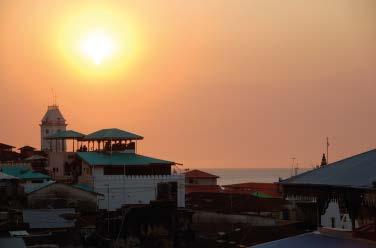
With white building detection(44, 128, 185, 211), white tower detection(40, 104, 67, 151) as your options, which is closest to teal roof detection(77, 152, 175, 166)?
white building detection(44, 128, 185, 211)

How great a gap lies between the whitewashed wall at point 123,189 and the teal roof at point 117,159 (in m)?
0.89

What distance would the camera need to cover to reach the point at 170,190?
115 ft

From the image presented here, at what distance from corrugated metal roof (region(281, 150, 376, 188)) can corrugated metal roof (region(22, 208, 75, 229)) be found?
16322mm

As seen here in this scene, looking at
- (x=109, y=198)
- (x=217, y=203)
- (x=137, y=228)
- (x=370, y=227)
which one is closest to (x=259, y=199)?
(x=217, y=203)

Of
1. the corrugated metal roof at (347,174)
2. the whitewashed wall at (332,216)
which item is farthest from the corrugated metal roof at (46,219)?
the corrugated metal roof at (347,174)

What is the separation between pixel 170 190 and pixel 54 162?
1328 cm

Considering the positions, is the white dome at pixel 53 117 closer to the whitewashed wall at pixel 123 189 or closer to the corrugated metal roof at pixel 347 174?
the whitewashed wall at pixel 123 189

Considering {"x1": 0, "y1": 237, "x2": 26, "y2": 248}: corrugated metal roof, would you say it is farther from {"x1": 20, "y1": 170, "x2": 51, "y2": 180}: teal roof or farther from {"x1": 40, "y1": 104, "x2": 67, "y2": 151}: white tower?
{"x1": 40, "y1": 104, "x2": 67, "y2": 151}: white tower

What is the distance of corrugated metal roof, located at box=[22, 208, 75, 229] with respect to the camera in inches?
1005

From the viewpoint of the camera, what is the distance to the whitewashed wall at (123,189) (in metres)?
33.8

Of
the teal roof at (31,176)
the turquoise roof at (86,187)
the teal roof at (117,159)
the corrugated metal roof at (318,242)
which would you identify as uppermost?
the teal roof at (117,159)

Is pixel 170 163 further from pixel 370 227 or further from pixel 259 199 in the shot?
pixel 370 227

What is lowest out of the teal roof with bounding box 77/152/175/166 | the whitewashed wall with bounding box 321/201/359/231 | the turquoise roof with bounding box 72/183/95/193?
the whitewashed wall with bounding box 321/201/359/231

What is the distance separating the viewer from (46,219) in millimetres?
26219
